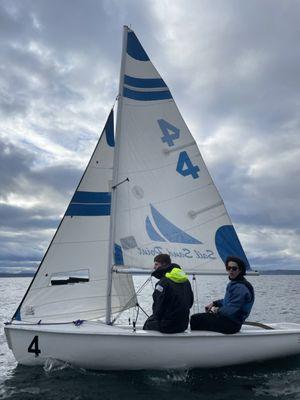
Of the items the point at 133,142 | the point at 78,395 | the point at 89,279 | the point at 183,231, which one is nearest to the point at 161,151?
the point at 133,142

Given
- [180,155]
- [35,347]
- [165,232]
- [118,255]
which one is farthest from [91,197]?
[35,347]

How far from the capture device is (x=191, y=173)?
378 inches

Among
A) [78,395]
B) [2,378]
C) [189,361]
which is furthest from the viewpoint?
[2,378]

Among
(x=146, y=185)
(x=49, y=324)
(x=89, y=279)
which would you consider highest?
(x=146, y=185)

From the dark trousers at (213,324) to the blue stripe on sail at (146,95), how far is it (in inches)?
192

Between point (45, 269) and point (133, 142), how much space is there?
10.8 ft

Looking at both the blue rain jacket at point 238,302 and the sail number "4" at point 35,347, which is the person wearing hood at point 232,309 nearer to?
the blue rain jacket at point 238,302

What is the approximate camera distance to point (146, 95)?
9.73m

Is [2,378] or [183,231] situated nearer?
[2,378]

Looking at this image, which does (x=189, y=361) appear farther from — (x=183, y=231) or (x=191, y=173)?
(x=191, y=173)

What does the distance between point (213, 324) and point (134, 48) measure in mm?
6252

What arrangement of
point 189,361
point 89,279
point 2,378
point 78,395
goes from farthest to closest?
point 89,279
point 2,378
point 189,361
point 78,395

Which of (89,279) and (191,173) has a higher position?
(191,173)

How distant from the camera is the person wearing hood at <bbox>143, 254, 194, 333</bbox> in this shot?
25.5ft
